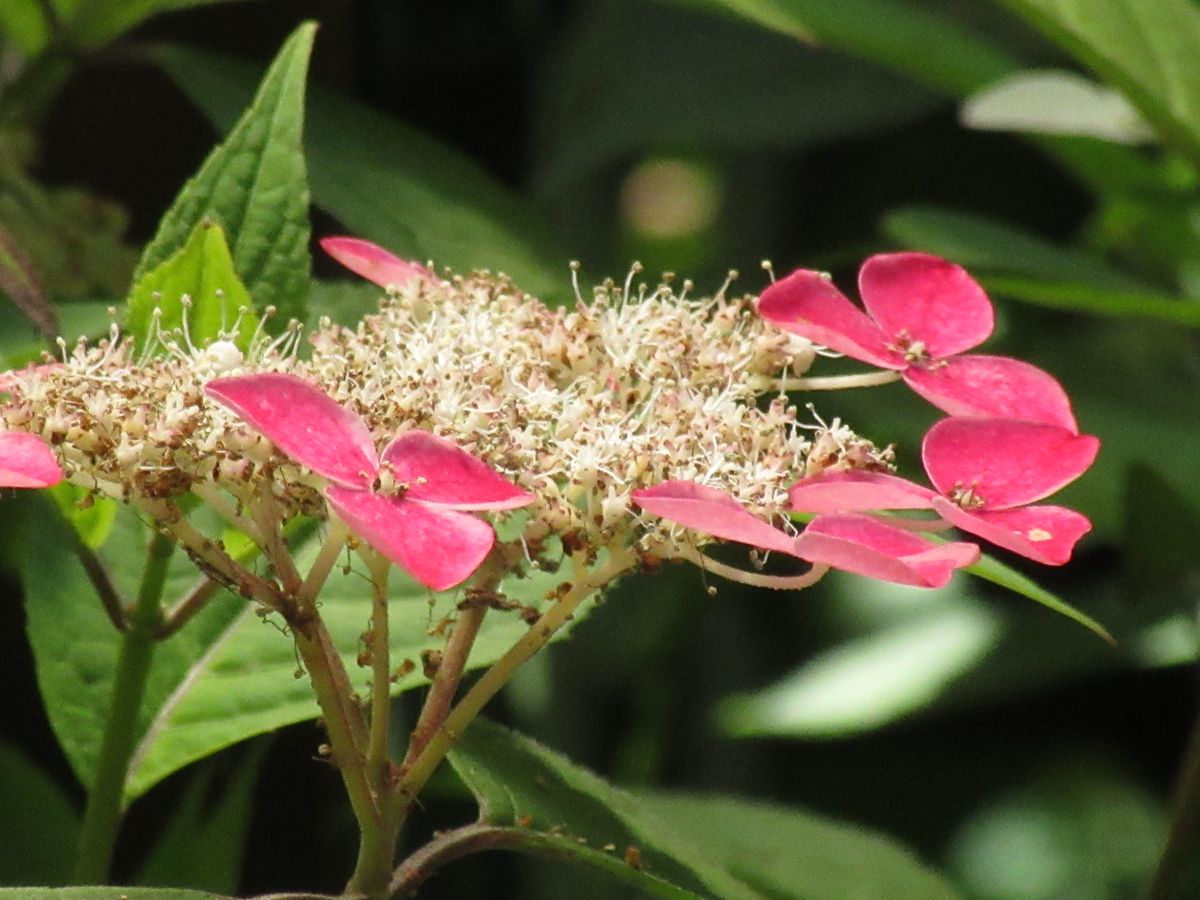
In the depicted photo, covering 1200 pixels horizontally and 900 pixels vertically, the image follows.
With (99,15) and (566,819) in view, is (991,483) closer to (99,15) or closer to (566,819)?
(566,819)

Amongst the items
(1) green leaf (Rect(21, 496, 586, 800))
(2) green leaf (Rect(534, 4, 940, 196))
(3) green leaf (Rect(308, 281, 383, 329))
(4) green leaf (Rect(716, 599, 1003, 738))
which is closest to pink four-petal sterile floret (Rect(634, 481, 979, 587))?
(1) green leaf (Rect(21, 496, 586, 800))

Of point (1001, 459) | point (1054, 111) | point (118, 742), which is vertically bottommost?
point (118, 742)

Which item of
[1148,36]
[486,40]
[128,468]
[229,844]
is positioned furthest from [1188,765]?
[486,40]

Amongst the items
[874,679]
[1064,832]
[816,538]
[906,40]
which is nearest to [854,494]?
[816,538]

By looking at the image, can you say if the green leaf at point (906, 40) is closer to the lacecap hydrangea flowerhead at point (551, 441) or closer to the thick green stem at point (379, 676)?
the lacecap hydrangea flowerhead at point (551, 441)

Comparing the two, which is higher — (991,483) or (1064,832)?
(991,483)

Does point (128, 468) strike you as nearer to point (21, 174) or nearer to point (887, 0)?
point (21, 174)

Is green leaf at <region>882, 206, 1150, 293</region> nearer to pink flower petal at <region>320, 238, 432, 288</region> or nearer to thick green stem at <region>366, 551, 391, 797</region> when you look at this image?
pink flower petal at <region>320, 238, 432, 288</region>
